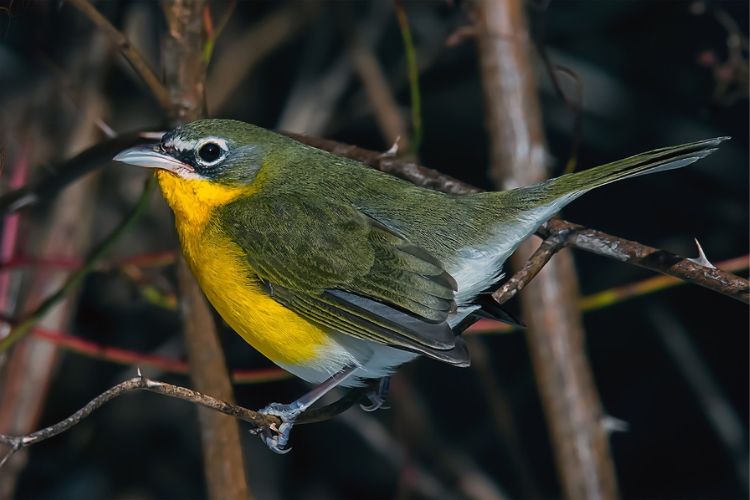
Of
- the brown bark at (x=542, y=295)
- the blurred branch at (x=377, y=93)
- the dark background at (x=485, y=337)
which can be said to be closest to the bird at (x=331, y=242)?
the brown bark at (x=542, y=295)

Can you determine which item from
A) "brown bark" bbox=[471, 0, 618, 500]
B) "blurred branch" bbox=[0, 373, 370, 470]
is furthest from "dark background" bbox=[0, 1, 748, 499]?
"blurred branch" bbox=[0, 373, 370, 470]

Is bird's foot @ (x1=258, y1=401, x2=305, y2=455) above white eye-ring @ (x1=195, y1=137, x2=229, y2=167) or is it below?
below

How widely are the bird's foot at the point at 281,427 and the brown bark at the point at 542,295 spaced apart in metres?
1.47

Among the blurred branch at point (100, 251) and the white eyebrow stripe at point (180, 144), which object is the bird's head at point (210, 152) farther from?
the blurred branch at point (100, 251)

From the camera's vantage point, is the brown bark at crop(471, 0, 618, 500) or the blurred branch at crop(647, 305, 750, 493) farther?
the blurred branch at crop(647, 305, 750, 493)

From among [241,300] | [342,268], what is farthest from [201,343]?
[342,268]

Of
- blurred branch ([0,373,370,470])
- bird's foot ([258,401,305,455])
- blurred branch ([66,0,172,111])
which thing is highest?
blurred branch ([66,0,172,111])

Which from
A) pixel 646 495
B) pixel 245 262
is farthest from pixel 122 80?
pixel 646 495

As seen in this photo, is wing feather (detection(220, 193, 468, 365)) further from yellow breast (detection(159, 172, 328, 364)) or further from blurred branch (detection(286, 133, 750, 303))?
blurred branch (detection(286, 133, 750, 303))

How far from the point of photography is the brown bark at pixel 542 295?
4.64 m

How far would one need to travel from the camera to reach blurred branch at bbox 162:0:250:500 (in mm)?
3658

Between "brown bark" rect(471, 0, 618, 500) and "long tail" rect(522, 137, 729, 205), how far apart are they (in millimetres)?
965

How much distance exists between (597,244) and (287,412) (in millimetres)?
1157

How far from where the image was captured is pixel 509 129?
4.78m
